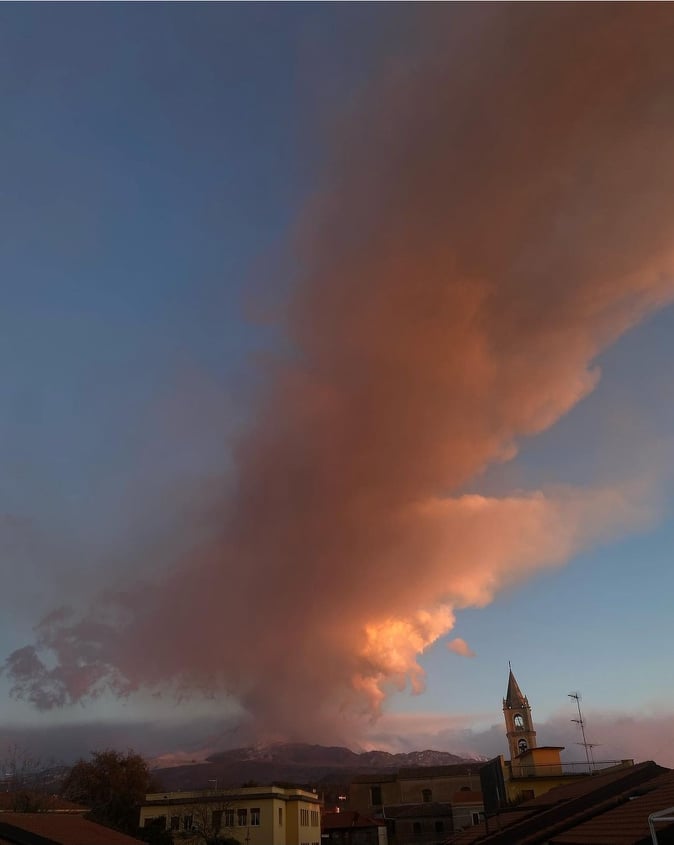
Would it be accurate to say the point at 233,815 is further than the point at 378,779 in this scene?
No

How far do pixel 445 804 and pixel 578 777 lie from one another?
194ft

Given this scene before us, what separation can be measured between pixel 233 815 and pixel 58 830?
44254mm

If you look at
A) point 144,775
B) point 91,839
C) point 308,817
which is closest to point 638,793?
point 91,839

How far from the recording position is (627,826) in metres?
18.3

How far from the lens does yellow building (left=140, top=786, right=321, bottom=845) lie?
70.3 m

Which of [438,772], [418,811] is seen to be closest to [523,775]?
[418,811]

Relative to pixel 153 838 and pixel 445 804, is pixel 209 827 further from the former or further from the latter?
pixel 445 804

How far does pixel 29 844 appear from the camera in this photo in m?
31.2

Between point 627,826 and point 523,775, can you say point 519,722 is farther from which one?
point 627,826

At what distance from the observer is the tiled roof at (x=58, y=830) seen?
3134 centimetres

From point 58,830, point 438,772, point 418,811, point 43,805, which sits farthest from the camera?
point 438,772

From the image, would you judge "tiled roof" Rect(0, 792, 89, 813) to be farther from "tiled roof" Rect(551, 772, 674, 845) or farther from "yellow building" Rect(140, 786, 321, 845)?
"tiled roof" Rect(551, 772, 674, 845)

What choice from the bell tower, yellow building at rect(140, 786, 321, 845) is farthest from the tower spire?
yellow building at rect(140, 786, 321, 845)

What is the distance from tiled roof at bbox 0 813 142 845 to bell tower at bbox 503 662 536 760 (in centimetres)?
7947
